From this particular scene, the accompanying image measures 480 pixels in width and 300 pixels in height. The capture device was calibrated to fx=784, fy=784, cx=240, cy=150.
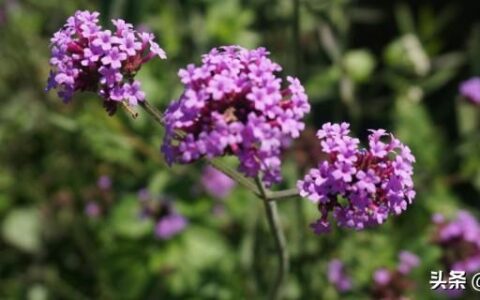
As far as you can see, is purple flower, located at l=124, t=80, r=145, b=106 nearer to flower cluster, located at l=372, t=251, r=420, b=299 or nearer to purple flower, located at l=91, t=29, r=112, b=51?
purple flower, located at l=91, t=29, r=112, b=51

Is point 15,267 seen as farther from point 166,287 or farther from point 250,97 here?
point 250,97

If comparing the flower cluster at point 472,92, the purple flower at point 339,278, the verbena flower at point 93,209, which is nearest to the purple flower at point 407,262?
the purple flower at point 339,278

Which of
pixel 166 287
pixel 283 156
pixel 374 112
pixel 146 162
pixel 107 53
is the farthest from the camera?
pixel 374 112

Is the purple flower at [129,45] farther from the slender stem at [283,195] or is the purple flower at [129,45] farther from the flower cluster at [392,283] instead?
the flower cluster at [392,283]

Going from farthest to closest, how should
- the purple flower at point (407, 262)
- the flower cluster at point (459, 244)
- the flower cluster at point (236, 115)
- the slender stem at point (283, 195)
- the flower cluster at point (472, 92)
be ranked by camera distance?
the flower cluster at point (472, 92)
the purple flower at point (407, 262)
the flower cluster at point (459, 244)
the slender stem at point (283, 195)
the flower cluster at point (236, 115)

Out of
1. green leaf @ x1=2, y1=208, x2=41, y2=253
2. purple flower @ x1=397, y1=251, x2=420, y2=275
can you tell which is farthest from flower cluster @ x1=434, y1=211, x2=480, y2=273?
green leaf @ x1=2, y1=208, x2=41, y2=253

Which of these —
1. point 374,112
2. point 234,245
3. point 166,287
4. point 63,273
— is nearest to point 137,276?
point 166,287

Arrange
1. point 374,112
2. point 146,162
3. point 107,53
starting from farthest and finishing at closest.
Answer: point 374,112 → point 146,162 → point 107,53
